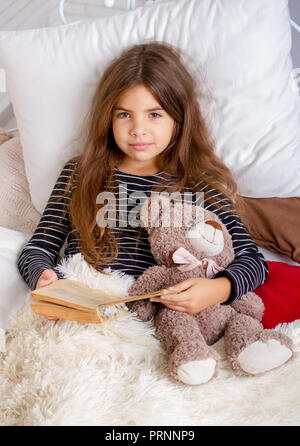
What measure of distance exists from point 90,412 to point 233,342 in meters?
0.30

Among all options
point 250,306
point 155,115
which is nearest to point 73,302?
point 250,306

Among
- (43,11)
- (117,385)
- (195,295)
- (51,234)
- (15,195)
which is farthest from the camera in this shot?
(43,11)

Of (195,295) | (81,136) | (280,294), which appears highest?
(81,136)

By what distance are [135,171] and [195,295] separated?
420mm

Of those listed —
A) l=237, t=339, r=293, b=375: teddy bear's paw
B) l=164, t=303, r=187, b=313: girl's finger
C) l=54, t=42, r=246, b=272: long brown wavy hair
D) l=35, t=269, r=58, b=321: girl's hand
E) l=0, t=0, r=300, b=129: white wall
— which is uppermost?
l=0, t=0, r=300, b=129: white wall

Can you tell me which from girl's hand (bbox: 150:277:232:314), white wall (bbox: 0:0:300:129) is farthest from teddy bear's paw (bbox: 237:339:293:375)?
white wall (bbox: 0:0:300:129)

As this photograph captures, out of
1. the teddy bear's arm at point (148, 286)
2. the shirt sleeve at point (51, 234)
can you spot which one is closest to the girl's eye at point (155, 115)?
the shirt sleeve at point (51, 234)

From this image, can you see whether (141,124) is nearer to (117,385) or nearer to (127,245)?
(127,245)

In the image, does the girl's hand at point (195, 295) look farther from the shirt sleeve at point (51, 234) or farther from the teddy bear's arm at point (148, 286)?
the shirt sleeve at point (51, 234)

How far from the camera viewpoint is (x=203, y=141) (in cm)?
119

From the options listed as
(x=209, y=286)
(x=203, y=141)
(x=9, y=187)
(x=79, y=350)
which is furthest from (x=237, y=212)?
(x=9, y=187)

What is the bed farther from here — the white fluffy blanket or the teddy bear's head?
the teddy bear's head

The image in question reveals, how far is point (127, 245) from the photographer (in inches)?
43.8

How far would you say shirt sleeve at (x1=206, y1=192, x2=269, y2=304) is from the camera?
3.21 ft
